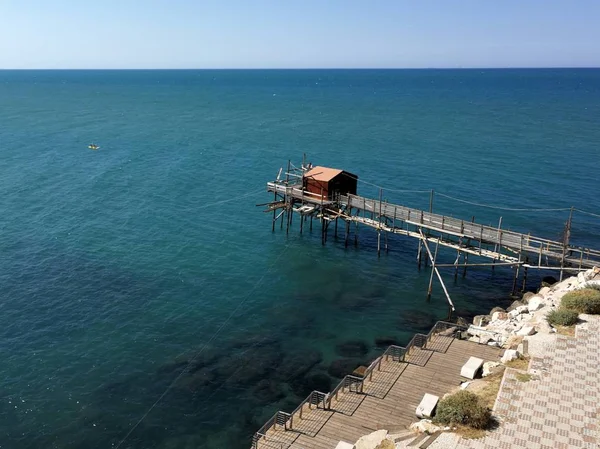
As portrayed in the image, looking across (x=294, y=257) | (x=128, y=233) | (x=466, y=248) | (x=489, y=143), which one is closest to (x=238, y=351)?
(x=294, y=257)

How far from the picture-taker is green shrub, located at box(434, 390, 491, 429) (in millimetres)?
24312

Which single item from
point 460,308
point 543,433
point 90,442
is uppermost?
point 543,433

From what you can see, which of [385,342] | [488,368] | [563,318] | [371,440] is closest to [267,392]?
[385,342]

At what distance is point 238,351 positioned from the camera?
39.5 metres

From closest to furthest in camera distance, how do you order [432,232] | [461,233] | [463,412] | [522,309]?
[463,412] → [522,309] → [461,233] → [432,232]

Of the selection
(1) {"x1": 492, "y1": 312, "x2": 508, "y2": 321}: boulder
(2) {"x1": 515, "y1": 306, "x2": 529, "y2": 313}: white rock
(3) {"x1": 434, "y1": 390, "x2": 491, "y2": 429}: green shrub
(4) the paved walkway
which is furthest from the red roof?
(3) {"x1": 434, "y1": 390, "x2": 491, "y2": 429}: green shrub

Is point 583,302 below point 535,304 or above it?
above

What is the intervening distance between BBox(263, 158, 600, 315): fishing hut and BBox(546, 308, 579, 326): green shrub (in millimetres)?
10515

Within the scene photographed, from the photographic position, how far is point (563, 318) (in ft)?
110

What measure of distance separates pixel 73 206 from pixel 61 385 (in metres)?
40.1

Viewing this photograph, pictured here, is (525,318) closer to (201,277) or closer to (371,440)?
(371,440)

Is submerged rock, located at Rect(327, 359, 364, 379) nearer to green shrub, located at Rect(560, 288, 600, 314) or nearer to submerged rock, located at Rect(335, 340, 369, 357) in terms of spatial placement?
submerged rock, located at Rect(335, 340, 369, 357)

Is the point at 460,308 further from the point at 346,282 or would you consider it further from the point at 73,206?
the point at 73,206

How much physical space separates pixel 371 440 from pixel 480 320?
1926 cm
